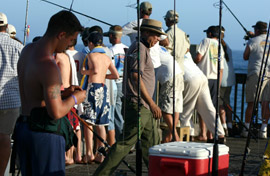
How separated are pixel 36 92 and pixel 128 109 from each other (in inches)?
87.1

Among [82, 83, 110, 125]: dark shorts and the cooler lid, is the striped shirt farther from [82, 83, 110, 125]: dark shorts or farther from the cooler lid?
[82, 83, 110, 125]: dark shorts

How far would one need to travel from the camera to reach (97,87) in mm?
7633

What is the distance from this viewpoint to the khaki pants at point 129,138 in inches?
233

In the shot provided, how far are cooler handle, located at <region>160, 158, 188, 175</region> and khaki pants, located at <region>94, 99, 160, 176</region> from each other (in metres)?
1.10

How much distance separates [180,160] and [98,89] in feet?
9.57

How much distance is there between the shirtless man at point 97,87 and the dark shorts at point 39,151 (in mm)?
3360

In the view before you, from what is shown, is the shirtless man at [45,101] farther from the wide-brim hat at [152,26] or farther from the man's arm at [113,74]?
the man's arm at [113,74]

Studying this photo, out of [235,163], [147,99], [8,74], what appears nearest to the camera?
[8,74]

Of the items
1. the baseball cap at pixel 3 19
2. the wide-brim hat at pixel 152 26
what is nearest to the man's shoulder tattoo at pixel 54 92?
the baseball cap at pixel 3 19

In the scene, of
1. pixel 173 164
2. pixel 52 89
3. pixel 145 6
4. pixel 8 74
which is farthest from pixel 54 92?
pixel 145 6

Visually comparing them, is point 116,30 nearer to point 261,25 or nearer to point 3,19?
point 3,19

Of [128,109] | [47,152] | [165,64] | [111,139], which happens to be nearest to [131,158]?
[111,139]

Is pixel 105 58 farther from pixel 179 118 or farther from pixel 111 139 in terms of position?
pixel 179 118

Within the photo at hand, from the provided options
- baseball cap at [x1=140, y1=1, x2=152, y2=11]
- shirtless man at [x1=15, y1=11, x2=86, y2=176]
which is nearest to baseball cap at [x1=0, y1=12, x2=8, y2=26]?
shirtless man at [x1=15, y1=11, x2=86, y2=176]
